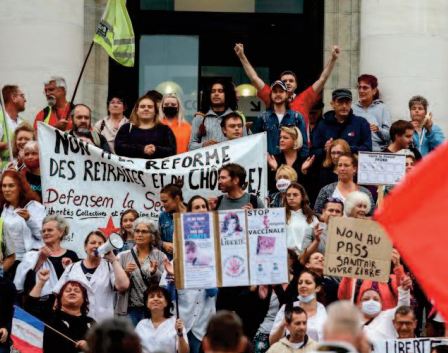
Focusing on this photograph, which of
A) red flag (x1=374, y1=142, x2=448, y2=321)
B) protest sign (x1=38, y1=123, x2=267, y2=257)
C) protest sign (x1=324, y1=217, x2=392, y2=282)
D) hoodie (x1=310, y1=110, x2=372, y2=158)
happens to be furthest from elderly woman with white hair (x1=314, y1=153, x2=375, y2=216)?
red flag (x1=374, y1=142, x2=448, y2=321)

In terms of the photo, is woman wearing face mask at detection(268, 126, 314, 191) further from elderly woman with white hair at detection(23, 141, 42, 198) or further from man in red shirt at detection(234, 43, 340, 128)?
elderly woman with white hair at detection(23, 141, 42, 198)

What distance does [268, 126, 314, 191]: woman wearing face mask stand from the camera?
19.7 metres

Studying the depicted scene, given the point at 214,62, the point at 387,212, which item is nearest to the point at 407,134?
the point at 214,62

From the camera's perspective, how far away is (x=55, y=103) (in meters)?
21.4

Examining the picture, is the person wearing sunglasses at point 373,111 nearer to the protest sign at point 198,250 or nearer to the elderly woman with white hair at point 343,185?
the elderly woman with white hair at point 343,185

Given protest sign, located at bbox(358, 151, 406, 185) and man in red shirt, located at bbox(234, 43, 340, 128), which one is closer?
protest sign, located at bbox(358, 151, 406, 185)

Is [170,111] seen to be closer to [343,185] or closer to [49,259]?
[343,185]

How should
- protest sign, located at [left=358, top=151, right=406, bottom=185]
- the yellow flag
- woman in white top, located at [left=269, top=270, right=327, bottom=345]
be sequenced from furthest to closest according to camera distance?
the yellow flag < protest sign, located at [left=358, top=151, right=406, bottom=185] < woman in white top, located at [left=269, top=270, right=327, bottom=345]

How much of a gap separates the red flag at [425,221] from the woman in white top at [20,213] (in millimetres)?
7989

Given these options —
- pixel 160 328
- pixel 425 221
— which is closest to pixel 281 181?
pixel 160 328

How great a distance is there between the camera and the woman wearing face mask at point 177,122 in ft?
67.2

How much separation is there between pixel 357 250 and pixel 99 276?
241 centimetres

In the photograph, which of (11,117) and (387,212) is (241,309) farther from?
(387,212)

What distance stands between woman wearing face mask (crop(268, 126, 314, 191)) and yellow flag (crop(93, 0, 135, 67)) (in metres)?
2.47
